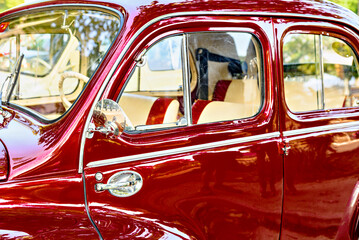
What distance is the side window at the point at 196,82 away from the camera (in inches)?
101

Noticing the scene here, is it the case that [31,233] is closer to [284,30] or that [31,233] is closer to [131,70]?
[131,70]

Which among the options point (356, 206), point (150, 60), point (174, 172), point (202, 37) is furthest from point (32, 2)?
point (356, 206)

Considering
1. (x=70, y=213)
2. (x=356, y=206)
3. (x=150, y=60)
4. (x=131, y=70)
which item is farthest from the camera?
(x=356, y=206)

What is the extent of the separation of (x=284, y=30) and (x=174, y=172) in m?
1.05

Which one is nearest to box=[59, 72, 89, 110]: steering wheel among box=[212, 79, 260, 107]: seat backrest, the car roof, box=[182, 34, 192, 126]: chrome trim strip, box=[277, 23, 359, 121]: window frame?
the car roof

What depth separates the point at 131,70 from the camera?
7.84 ft

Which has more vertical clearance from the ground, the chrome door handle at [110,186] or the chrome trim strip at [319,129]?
the chrome trim strip at [319,129]

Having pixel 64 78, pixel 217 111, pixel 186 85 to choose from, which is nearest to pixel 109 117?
pixel 186 85

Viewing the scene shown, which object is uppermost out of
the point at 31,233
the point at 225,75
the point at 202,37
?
the point at 202,37

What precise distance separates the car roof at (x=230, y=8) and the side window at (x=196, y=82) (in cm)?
12

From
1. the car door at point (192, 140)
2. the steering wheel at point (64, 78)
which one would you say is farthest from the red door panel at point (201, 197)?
the steering wheel at point (64, 78)

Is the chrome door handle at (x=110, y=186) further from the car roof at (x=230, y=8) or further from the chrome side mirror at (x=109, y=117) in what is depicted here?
the car roof at (x=230, y=8)

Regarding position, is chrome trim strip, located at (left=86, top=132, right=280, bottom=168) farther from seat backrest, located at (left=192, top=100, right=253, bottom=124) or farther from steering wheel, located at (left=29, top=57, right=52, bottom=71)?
steering wheel, located at (left=29, top=57, right=52, bottom=71)

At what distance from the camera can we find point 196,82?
2.73 metres
